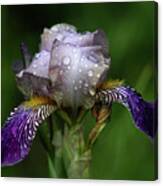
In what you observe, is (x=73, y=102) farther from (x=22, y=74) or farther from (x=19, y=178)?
(x=19, y=178)

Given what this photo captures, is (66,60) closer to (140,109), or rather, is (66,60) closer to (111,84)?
(111,84)

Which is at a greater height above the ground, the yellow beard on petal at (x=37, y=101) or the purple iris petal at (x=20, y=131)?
the yellow beard on petal at (x=37, y=101)

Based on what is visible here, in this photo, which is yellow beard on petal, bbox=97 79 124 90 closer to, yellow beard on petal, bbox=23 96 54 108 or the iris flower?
the iris flower

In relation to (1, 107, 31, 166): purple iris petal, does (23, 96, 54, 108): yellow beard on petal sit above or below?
above

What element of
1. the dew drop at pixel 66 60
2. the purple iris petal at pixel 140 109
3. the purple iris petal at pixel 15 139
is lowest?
the purple iris petal at pixel 15 139

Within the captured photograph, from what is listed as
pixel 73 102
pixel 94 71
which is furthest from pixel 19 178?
pixel 94 71

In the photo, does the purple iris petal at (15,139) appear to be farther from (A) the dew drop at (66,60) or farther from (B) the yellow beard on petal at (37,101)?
(A) the dew drop at (66,60)

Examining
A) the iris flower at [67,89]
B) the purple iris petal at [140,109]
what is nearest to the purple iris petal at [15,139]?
the iris flower at [67,89]

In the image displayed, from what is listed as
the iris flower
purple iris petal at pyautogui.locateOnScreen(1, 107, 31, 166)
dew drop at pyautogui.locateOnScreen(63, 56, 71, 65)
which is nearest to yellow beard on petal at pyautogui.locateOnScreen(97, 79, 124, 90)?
the iris flower
